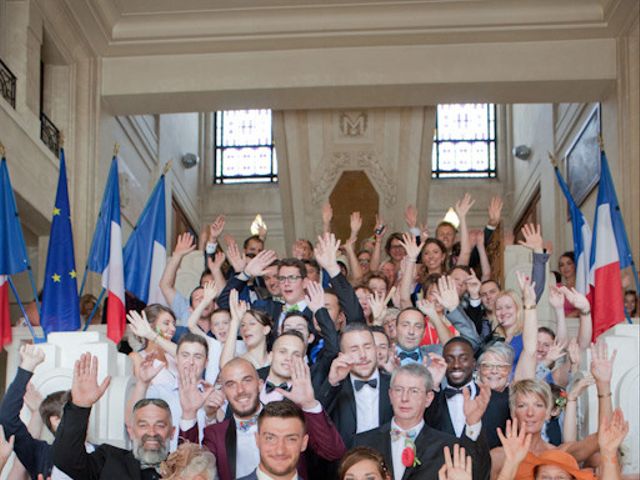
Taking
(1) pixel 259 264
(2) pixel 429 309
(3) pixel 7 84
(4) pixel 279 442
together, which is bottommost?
(4) pixel 279 442

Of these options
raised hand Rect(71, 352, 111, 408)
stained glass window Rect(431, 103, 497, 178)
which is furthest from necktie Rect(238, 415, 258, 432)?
stained glass window Rect(431, 103, 497, 178)

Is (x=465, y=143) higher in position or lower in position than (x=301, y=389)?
higher

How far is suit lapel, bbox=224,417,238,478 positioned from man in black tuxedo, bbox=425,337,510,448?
1016mm

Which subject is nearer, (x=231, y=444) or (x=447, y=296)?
(x=231, y=444)

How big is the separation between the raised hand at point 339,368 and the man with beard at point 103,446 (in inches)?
30.1

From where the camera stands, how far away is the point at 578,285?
966cm

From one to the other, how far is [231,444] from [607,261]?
4.88 metres

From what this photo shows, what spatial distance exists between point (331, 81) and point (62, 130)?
3.13 m

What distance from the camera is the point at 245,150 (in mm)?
20922

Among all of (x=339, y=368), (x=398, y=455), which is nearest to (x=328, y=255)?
(x=339, y=368)

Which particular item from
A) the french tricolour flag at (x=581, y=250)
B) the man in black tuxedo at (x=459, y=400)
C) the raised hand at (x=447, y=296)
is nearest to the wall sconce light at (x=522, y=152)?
the french tricolour flag at (x=581, y=250)

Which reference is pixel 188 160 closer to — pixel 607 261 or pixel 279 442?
pixel 607 261

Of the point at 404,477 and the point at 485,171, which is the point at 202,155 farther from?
the point at 404,477

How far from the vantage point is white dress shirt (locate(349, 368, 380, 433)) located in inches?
211
